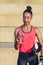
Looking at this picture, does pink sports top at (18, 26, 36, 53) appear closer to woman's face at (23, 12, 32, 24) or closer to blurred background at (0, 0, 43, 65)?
woman's face at (23, 12, 32, 24)

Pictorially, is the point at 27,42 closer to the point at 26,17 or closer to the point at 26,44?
the point at 26,44

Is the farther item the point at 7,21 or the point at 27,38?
the point at 7,21

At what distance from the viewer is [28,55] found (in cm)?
583

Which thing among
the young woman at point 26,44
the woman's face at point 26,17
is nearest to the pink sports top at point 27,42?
the young woman at point 26,44

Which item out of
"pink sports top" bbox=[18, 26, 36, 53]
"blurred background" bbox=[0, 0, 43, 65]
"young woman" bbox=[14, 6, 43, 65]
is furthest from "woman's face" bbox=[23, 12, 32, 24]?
"blurred background" bbox=[0, 0, 43, 65]

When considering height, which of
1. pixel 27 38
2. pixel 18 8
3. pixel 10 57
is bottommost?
pixel 10 57

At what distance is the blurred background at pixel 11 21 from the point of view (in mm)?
8812

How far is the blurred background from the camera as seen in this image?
881cm

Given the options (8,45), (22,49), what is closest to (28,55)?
(22,49)

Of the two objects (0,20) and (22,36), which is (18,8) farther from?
(22,36)

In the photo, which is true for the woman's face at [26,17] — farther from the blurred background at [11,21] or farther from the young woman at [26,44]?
the blurred background at [11,21]

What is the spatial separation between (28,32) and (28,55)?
404 millimetres

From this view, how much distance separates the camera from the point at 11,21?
8.88 metres

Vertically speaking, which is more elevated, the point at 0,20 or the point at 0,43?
the point at 0,20
